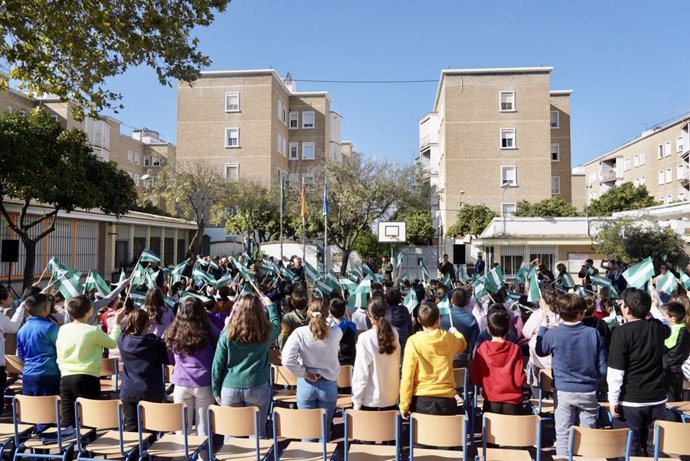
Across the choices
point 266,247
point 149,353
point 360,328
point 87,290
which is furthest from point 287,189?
→ point 149,353

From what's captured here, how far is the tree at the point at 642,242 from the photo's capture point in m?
22.0

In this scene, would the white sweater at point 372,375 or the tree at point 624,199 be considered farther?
the tree at point 624,199

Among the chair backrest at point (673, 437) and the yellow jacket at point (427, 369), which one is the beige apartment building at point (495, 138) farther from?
the chair backrest at point (673, 437)

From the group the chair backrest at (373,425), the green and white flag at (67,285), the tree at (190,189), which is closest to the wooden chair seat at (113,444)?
the chair backrest at (373,425)

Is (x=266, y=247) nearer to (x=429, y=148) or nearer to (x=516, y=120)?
(x=516, y=120)

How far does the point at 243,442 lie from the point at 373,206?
23.7 m

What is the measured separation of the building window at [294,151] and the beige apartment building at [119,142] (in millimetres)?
9742

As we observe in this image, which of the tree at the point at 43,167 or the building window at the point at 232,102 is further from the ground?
the building window at the point at 232,102

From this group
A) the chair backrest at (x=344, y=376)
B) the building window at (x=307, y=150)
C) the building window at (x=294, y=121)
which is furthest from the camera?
the building window at (x=294, y=121)

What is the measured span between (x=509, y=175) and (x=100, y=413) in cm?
3590

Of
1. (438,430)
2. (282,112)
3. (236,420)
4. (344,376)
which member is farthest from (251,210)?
(438,430)

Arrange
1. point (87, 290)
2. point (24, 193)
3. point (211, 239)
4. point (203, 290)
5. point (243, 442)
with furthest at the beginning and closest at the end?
point (211, 239), point (24, 193), point (203, 290), point (87, 290), point (243, 442)

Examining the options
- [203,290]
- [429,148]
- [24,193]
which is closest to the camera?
[203,290]

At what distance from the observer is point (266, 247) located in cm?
3303
